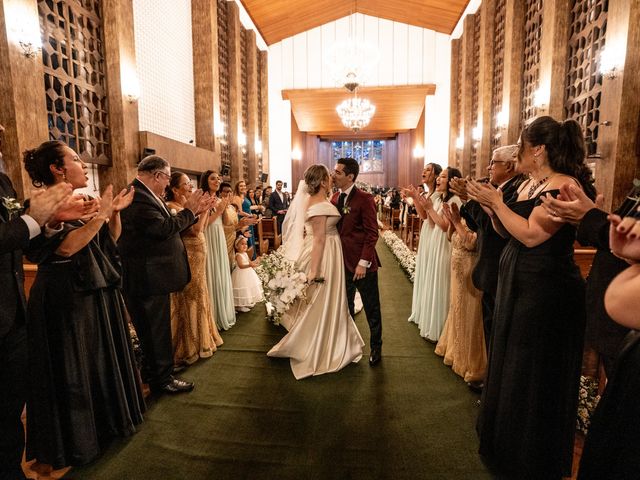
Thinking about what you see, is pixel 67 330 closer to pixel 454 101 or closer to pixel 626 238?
pixel 626 238

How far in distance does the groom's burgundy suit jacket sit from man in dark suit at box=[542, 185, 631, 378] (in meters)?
1.60

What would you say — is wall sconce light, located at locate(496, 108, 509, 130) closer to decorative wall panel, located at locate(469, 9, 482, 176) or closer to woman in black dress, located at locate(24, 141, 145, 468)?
decorative wall panel, located at locate(469, 9, 482, 176)

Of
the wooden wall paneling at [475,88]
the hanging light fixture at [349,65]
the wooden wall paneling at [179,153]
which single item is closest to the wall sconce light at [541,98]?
the wooden wall paneling at [475,88]

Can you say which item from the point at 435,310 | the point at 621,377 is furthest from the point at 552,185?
the point at 435,310

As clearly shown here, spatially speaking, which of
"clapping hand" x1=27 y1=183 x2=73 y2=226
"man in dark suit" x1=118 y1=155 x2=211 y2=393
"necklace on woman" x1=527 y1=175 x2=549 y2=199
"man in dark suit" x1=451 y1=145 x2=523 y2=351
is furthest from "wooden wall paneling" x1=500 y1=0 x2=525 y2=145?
"clapping hand" x1=27 y1=183 x2=73 y2=226

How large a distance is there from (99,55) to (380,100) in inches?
485

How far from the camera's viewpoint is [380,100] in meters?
15.7

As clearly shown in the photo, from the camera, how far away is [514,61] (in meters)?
8.09

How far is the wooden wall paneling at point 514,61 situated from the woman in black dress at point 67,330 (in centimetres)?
853

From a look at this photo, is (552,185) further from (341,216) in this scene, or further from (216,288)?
(216,288)

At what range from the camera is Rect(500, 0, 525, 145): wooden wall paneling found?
7969mm

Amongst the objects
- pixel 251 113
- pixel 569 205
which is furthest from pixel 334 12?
pixel 569 205

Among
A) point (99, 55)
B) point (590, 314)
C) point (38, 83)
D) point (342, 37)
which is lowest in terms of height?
point (590, 314)

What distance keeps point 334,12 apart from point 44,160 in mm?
14989
